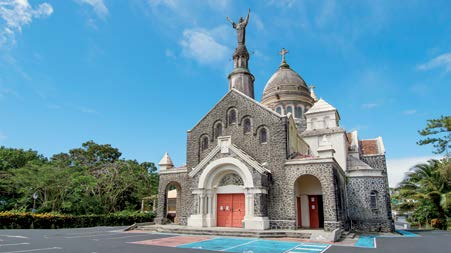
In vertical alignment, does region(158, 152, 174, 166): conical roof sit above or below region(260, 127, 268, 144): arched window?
below

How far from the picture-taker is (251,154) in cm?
2128

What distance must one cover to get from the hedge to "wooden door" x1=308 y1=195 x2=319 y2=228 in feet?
53.1

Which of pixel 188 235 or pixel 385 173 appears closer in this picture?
pixel 188 235

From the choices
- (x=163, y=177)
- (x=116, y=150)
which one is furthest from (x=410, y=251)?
(x=116, y=150)

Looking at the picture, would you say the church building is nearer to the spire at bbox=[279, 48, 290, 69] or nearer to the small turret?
the small turret

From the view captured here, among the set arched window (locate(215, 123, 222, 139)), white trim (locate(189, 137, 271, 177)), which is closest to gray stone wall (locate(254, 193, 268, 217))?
white trim (locate(189, 137, 271, 177))

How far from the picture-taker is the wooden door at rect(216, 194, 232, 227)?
20.4 meters

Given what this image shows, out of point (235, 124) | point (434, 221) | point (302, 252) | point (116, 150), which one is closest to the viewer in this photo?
point (302, 252)

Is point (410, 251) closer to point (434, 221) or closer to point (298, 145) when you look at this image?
point (298, 145)

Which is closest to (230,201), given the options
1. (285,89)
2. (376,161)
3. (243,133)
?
(243,133)

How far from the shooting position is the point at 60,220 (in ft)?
76.9

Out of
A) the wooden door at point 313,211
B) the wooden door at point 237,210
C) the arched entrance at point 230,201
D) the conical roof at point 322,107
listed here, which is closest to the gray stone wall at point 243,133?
the arched entrance at point 230,201

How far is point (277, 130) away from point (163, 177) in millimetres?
9725

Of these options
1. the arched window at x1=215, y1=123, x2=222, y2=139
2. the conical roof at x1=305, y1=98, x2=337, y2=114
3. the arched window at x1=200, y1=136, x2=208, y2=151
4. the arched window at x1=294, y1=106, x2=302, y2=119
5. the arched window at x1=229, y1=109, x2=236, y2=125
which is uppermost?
the arched window at x1=294, y1=106, x2=302, y2=119
